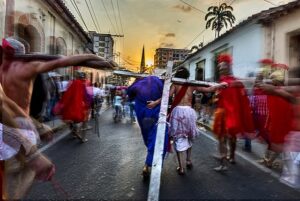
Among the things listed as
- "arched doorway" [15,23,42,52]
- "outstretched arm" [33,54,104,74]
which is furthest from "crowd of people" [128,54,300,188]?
"arched doorway" [15,23,42,52]

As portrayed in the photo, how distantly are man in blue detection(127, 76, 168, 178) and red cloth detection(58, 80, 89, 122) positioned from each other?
3.10 feet

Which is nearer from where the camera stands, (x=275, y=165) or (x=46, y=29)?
(x=275, y=165)

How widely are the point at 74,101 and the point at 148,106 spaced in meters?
1.28

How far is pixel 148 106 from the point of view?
6461 mm

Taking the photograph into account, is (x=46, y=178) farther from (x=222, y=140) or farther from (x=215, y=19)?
(x=215, y=19)

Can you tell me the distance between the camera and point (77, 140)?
11.3 m

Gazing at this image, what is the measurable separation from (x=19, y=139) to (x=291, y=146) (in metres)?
2.40

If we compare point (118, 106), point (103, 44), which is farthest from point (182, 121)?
point (103, 44)

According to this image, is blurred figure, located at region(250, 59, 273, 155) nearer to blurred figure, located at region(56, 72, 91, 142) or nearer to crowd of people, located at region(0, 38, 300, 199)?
crowd of people, located at region(0, 38, 300, 199)

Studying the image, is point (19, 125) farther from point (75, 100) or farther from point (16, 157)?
point (75, 100)

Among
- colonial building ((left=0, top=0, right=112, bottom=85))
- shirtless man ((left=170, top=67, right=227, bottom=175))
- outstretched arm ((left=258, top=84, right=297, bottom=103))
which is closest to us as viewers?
outstretched arm ((left=258, top=84, right=297, bottom=103))

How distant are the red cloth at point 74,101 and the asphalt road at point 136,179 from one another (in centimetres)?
95

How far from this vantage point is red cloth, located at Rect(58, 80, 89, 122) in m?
6.33

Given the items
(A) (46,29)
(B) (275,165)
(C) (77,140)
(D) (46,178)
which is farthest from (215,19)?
(D) (46,178)
